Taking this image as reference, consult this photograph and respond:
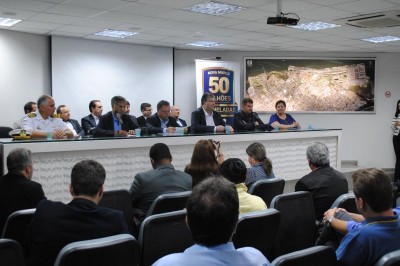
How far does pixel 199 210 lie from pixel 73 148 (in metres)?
3.45

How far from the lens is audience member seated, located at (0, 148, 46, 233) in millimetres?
2730

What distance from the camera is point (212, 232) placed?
1.35 meters

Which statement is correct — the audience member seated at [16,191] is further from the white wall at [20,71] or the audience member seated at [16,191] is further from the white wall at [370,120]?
the white wall at [370,120]

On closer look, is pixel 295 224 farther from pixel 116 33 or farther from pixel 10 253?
pixel 116 33

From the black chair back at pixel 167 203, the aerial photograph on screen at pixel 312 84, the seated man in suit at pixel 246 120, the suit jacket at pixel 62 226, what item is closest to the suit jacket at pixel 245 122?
the seated man in suit at pixel 246 120

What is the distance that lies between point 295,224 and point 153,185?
1.08 meters

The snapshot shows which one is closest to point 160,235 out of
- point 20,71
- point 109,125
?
point 109,125

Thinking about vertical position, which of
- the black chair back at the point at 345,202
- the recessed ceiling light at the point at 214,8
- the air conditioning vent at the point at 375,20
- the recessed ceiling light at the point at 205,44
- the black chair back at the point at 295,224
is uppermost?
the recessed ceiling light at the point at 214,8

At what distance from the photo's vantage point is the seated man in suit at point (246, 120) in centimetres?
645

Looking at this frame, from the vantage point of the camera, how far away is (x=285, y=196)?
275cm

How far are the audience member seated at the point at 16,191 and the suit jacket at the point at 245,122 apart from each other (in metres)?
4.02

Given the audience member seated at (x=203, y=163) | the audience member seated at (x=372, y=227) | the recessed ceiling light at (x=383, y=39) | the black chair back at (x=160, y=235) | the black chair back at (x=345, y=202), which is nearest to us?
the audience member seated at (x=372, y=227)

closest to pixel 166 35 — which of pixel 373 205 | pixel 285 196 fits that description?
pixel 285 196

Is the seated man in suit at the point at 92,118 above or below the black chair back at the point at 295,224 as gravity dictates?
above
